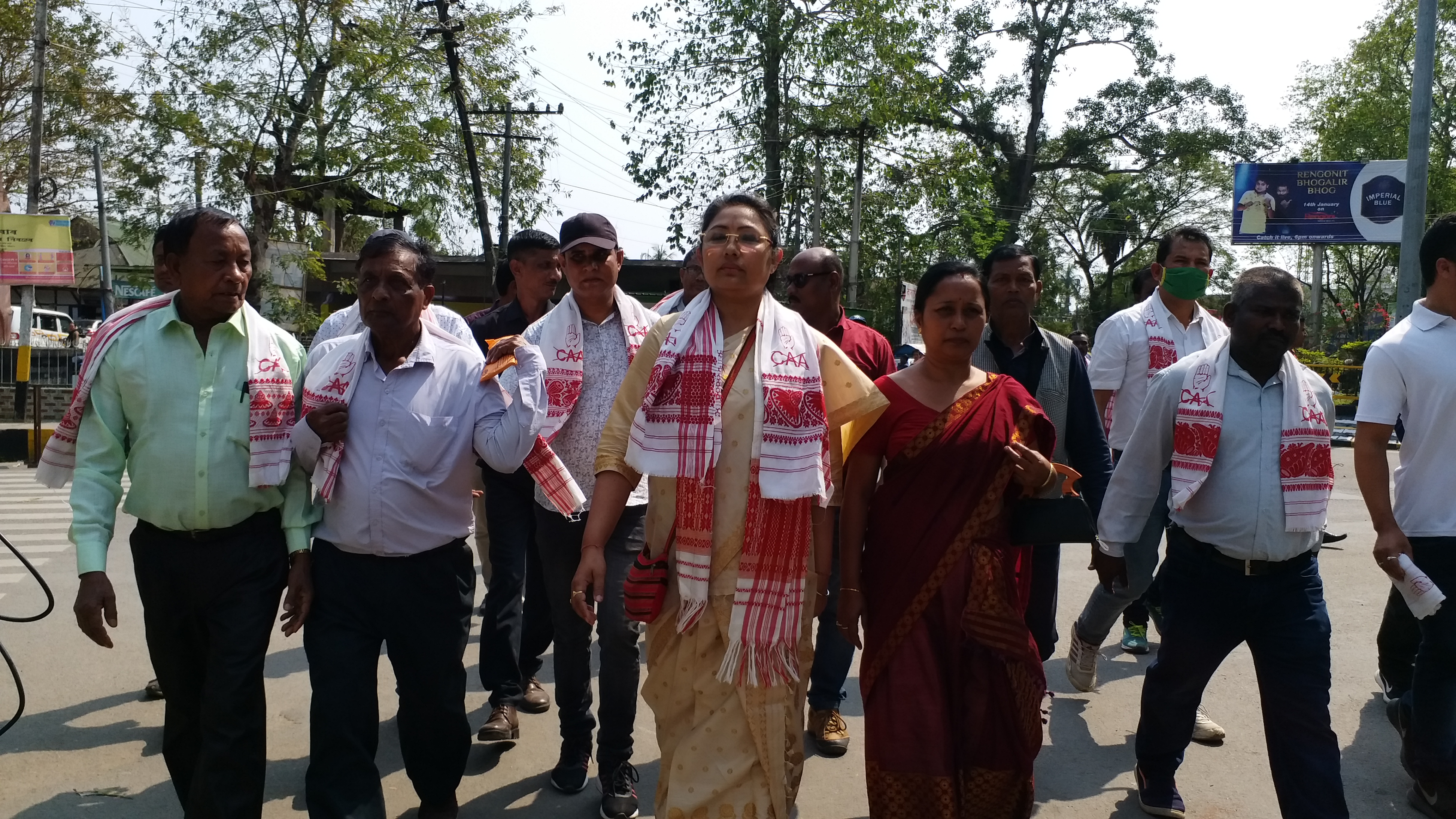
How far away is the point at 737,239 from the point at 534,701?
9.19ft

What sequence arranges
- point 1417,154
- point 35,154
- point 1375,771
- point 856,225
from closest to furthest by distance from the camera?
point 1375,771, point 1417,154, point 35,154, point 856,225

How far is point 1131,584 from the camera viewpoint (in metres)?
4.69

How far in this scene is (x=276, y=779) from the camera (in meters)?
4.32

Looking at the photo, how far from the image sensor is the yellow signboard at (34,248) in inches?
757

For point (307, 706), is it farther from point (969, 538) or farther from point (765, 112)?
point (765, 112)

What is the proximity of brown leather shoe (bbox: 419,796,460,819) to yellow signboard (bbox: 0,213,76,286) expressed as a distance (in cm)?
1872

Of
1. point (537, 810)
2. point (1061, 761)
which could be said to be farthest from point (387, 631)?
point (1061, 761)

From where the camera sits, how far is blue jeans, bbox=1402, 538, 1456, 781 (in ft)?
12.6

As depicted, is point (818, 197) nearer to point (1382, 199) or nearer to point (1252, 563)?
point (1382, 199)

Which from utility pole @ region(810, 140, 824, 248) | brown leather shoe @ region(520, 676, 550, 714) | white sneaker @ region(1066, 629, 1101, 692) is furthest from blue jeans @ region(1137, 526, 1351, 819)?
utility pole @ region(810, 140, 824, 248)

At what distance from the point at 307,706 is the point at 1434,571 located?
4.65m

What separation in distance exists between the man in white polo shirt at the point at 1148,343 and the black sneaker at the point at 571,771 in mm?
2314

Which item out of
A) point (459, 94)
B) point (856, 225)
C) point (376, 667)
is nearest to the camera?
point (376, 667)

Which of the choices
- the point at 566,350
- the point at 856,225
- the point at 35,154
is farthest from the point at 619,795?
the point at 856,225
